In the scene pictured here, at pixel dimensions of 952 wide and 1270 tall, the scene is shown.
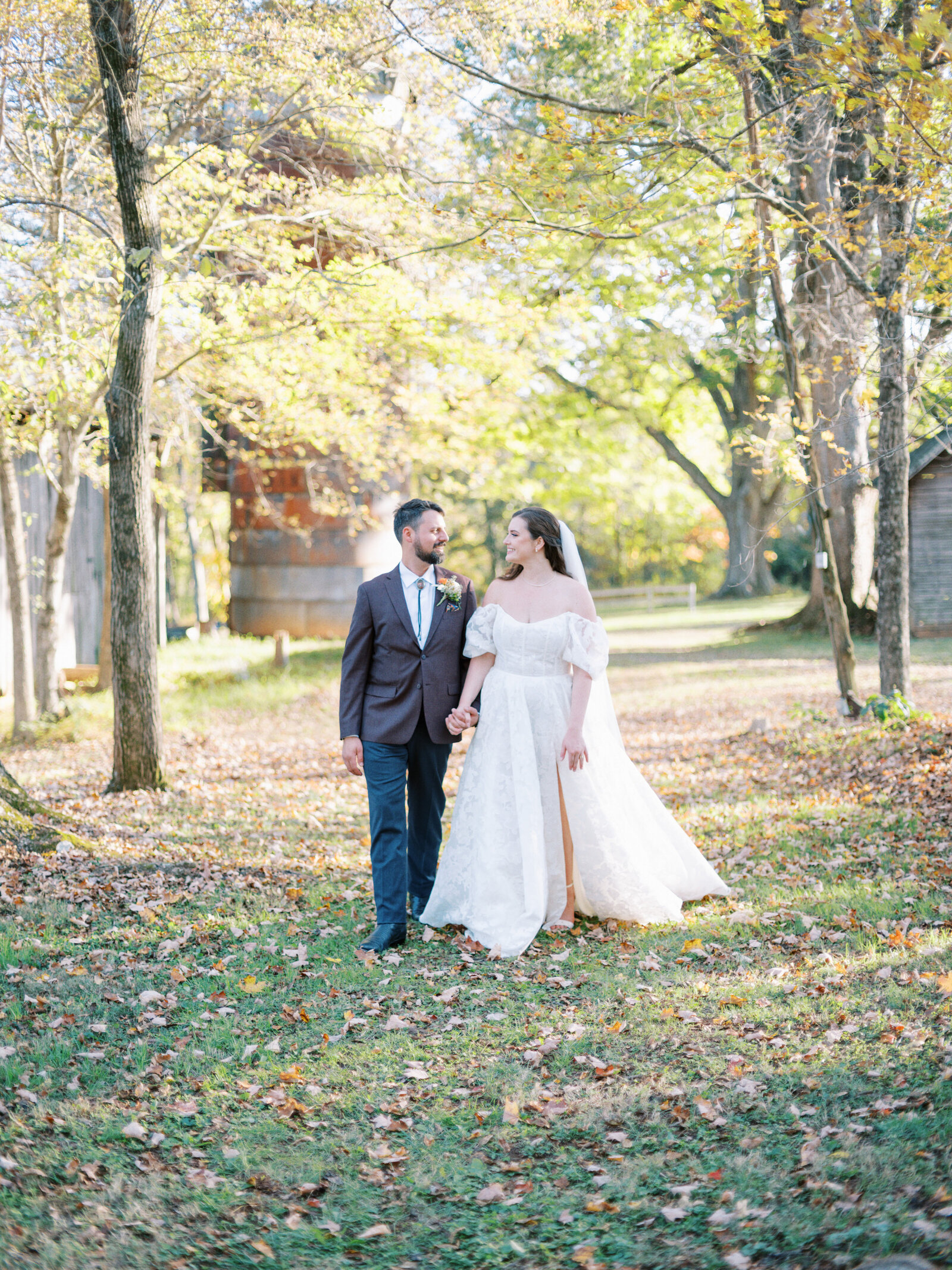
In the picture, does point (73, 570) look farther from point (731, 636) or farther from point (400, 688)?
point (400, 688)

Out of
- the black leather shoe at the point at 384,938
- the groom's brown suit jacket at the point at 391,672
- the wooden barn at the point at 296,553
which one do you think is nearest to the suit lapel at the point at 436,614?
the groom's brown suit jacket at the point at 391,672

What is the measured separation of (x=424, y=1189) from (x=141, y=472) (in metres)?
7.13

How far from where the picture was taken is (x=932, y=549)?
22125 millimetres

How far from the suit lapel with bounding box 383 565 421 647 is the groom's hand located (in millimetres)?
606

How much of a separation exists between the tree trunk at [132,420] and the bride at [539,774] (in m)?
4.34

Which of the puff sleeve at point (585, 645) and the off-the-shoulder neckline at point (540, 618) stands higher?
the off-the-shoulder neckline at point (540, 618)

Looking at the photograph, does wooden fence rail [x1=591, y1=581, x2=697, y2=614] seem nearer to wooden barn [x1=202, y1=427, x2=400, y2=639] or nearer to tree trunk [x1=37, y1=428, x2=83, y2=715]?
wooden barn [x1=202, y1=427, x2=400, y2=639]

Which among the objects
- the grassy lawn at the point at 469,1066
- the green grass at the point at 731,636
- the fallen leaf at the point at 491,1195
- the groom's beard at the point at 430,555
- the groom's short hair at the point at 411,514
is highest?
the groom's short hair at the point at 411,514

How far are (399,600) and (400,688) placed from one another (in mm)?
458

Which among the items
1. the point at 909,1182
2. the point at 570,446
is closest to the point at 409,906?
the point at 909,1182

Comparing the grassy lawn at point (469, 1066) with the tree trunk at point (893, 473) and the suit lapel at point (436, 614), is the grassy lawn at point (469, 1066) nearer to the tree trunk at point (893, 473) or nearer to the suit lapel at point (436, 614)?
the suit lapel at point (436, 614)

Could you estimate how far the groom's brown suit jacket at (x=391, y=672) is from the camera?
18.6 feet

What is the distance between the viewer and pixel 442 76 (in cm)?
1089

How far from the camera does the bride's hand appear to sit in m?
5.74
